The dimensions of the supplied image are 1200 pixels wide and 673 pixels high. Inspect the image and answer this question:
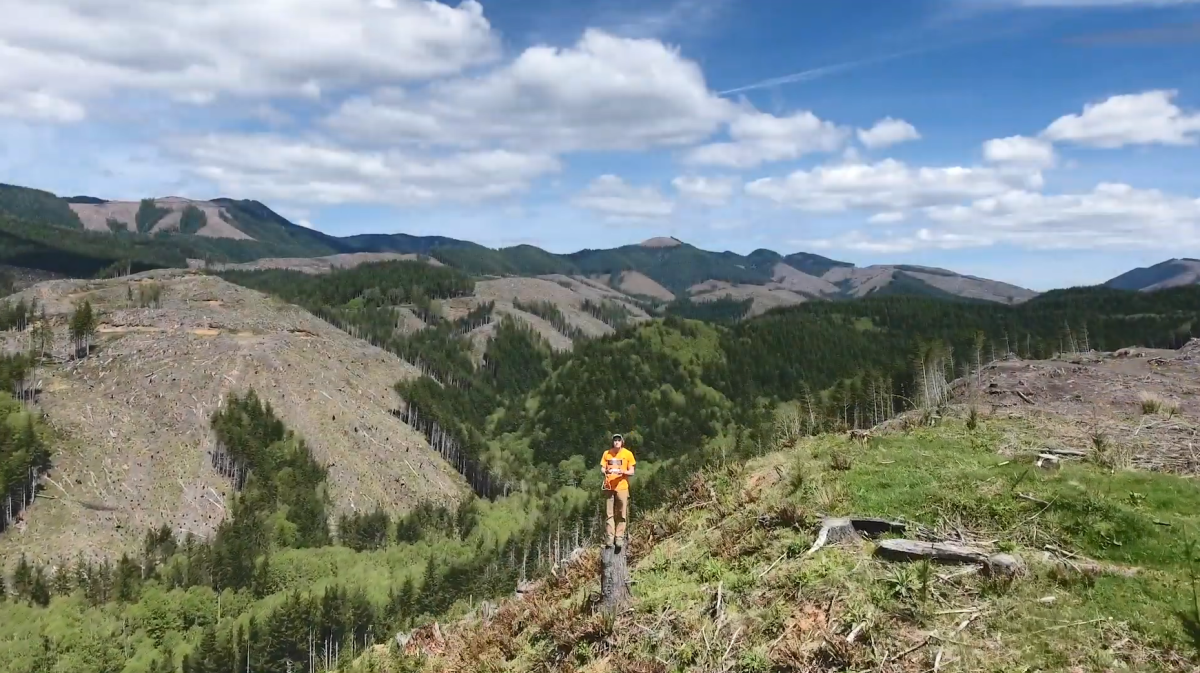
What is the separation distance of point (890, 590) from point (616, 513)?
22.7 feet

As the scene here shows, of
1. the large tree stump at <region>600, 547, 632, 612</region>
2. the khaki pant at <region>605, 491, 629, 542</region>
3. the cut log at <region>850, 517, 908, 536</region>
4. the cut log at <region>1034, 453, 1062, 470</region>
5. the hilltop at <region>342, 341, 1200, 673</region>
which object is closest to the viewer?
the hilltop at <region>342, 341, 1200, 673</region>

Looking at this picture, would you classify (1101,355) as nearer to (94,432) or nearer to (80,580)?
(80,580)

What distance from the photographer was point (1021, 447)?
23266 millimetres

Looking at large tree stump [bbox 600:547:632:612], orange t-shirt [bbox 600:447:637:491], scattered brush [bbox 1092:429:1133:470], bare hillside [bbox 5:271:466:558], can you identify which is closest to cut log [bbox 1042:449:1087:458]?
scattered brush [bbox 1092:429:1133:470]

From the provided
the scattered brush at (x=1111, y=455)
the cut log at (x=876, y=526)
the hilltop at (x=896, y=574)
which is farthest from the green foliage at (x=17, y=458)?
the scattered brush at (x=1111, y=455)

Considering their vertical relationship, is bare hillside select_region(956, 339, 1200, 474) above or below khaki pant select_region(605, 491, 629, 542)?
above

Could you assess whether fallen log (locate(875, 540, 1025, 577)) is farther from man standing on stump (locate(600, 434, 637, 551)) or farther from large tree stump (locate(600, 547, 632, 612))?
man standing on stump (locate(600, 434, 637, 551))

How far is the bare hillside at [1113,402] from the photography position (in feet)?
74.0

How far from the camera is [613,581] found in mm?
16531

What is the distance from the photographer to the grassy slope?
12.5 meters

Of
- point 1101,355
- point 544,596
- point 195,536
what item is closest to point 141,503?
point 195,536

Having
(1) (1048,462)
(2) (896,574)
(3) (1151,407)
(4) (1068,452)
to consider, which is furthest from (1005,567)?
(3) (1151,407)

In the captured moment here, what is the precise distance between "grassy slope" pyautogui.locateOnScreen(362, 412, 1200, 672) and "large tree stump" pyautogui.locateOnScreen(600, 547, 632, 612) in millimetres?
543

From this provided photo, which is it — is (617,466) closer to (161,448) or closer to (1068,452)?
(1068,452)
